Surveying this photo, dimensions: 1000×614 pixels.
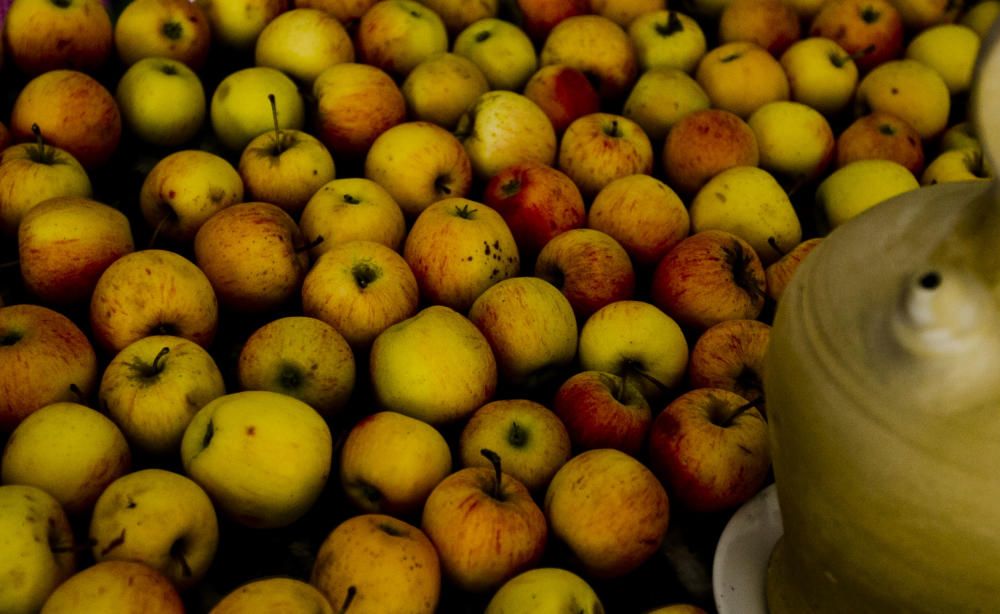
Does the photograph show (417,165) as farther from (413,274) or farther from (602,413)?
(602,413)

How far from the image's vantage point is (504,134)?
1771 millimetres

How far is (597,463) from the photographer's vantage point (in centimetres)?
117

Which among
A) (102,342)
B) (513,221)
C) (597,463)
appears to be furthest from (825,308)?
(102,342)

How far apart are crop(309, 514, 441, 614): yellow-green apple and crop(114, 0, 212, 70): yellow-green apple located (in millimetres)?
1256

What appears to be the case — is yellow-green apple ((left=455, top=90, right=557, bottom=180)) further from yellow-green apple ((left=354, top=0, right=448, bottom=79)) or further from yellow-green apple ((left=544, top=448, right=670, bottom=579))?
yellow-green apple ((left=544, top=448, right=670, bottom=579))

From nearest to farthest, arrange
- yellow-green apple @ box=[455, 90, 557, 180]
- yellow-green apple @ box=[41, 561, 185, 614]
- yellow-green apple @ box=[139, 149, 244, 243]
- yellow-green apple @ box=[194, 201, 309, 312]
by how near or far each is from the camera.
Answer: yellow-green apple @ box=[41, 561, 185, 614], yellow-green apple @ box=[194, 201, 309, 312], yellow-green apple @ box=[139, 149, 244, 243], yellow-green apple @ box=[455, 90, 557, 180]

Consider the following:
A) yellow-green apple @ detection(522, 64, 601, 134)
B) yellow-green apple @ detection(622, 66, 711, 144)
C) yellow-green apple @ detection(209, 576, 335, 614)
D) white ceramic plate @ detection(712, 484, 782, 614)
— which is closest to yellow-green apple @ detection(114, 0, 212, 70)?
yellow-green apple @ detection(522, 64, 601, 134)

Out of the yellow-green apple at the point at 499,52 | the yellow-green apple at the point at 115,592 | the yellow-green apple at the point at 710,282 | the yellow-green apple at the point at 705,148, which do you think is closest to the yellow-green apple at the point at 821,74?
the yellow-green apple at the point at 705,148

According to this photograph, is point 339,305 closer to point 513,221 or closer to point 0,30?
point 513,221

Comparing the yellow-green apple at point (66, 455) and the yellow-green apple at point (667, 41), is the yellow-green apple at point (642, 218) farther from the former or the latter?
the yellow-green apple at point (66, 455)

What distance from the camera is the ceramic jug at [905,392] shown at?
71 centimetres

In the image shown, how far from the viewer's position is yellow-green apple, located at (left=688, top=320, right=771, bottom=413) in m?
1.37

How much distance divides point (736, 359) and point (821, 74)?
0.93 metres

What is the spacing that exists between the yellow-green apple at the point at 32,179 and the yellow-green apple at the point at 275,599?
879 millimetres
